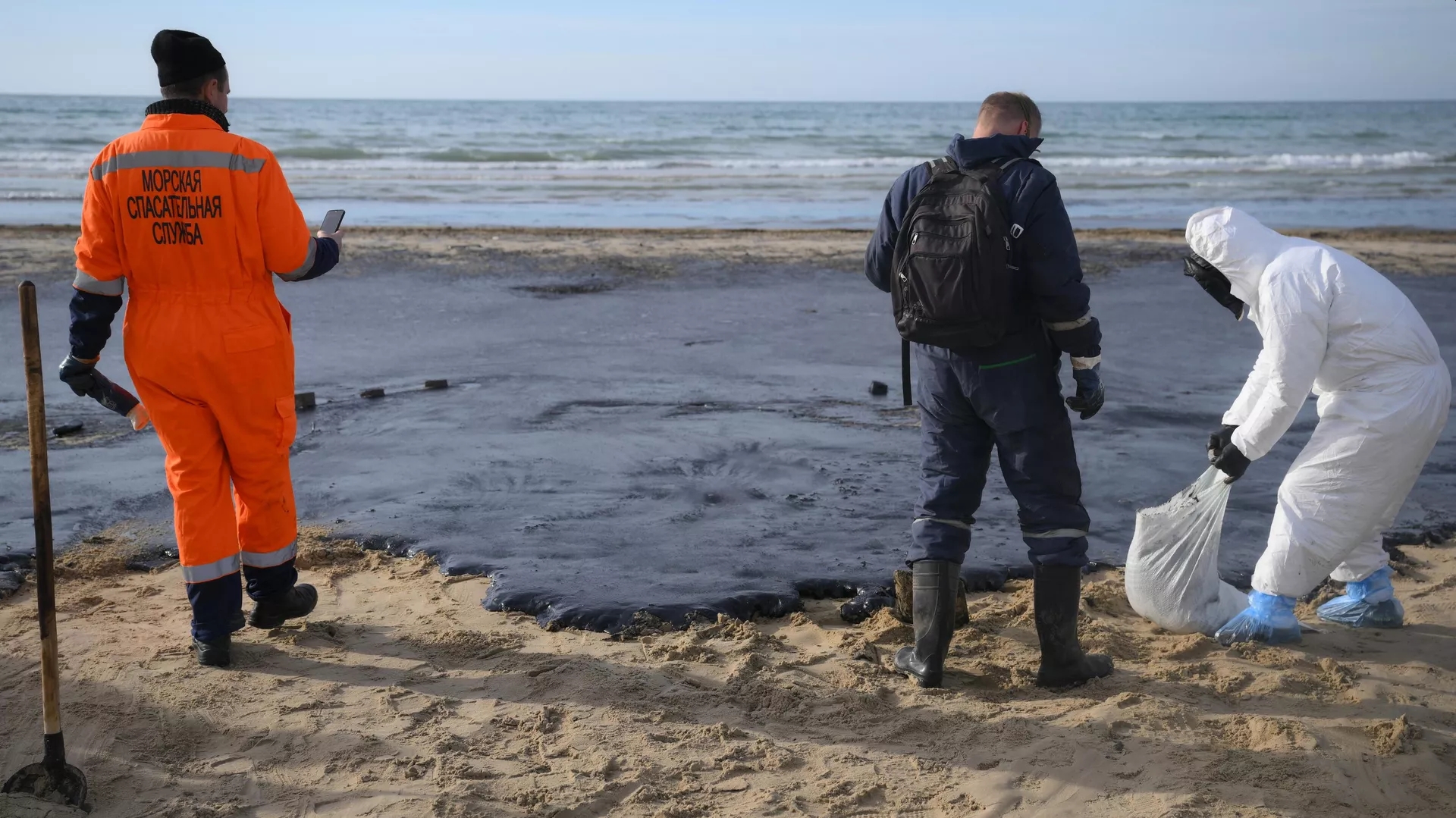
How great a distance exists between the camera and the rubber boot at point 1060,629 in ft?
11.8

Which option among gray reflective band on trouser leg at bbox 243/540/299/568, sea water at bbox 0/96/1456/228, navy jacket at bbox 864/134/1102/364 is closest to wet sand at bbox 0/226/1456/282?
sea water at bbox 0/96/1456/228

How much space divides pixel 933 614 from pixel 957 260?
113 cm

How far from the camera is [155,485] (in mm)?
5699

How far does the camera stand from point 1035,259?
3346mm

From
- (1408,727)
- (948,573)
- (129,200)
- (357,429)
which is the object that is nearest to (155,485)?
(357,429)

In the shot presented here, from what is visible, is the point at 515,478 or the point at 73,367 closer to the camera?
the point at 73,367

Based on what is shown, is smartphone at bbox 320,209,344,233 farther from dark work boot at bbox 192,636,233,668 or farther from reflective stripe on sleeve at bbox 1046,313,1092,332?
reflective stripe on sleeve at bbox 1046,313,1092,332

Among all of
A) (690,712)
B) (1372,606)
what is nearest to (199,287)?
(690,712)

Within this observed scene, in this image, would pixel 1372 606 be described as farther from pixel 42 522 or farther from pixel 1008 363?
pixel 42 522

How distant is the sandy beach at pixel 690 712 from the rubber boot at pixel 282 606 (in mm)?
62

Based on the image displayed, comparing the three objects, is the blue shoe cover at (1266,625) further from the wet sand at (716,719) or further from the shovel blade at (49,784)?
the shovel blade at (49,784)

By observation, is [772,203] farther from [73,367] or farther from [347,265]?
[73,367]

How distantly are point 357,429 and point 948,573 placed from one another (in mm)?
4141

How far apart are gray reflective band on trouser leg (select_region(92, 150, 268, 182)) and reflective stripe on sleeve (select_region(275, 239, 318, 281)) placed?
355 mm
